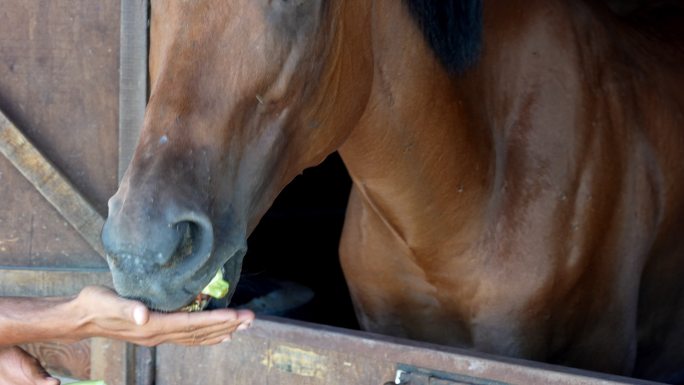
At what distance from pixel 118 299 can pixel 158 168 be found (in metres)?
0.30

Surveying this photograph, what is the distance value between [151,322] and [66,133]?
1050 millimetres

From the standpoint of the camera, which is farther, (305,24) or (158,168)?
(305,24)

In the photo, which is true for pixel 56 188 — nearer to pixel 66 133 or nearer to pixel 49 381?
pixel 66 133

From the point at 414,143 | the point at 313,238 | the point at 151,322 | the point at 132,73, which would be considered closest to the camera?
the point at 151,322

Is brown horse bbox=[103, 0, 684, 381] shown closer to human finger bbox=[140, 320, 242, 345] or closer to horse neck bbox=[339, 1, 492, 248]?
horse neck bbox=[339, 1, 492, 248]

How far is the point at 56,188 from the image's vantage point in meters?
2.30

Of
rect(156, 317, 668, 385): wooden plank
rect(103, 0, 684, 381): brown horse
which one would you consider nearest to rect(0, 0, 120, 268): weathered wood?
rect(156, 317, 668, 385): wooden plank

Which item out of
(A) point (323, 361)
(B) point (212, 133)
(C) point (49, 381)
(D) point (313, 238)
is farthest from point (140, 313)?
(D) point (313, 238)

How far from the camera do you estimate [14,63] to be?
232 centimetres

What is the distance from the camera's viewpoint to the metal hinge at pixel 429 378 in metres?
1.76

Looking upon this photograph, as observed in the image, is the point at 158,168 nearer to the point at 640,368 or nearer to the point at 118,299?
the point at 118,299

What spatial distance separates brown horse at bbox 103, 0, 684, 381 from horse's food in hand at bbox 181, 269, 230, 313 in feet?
0.13

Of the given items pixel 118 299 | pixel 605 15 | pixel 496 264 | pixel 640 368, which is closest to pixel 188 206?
pixel 118 299

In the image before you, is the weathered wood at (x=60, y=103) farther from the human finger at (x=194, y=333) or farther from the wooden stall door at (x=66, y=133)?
the human finger at (x=194, y=333)
